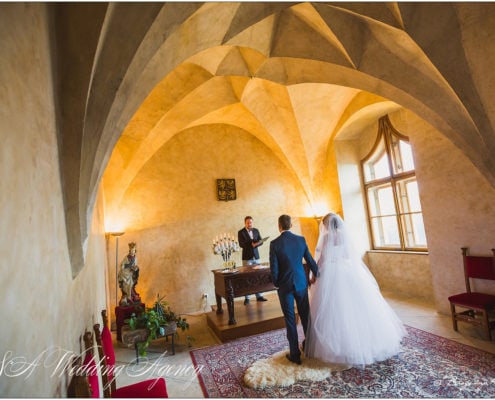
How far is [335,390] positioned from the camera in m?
2.66

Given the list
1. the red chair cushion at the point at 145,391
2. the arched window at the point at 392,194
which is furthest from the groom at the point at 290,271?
the arched window at the point at 392,194

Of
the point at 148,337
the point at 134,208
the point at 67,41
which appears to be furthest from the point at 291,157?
the point at 67,41

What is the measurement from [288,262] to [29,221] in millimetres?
2696

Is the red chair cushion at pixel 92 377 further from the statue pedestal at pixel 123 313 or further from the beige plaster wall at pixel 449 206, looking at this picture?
the beige plaster wall at pixel 449 206

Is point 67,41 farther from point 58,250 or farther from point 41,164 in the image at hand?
point 58,250

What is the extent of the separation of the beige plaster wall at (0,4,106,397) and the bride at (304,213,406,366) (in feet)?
8.46

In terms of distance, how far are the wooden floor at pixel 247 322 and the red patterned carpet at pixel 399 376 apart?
58cm

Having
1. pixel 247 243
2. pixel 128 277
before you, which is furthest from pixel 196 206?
pixel 128 277

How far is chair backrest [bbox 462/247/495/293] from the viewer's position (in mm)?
3825

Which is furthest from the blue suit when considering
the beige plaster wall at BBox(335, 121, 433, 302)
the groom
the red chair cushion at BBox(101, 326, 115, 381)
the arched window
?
the arched window

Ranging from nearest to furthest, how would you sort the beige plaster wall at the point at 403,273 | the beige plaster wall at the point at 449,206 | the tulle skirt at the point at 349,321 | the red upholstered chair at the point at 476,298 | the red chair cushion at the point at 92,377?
the red chair cushion at the point at 92,377 < the tulle skirt at the point at 349,321 < the red upholstered chair at the point at 476,298 < the beige plaster wall at the point at 449,206 < the beige plaster wall at the point at 403,273

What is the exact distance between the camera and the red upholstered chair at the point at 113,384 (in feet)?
6.30

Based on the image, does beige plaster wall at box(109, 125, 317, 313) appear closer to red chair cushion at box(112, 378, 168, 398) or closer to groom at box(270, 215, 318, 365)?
groom at box(270, 215, 318, 365)

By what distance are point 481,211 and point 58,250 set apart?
5.21 metres
